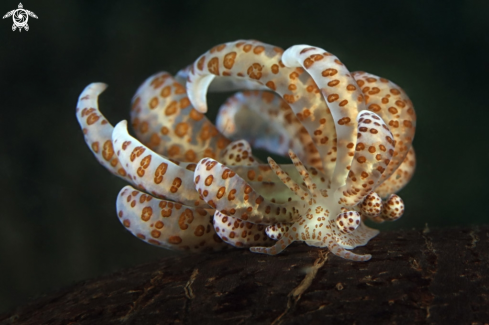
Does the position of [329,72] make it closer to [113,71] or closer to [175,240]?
[175,240]

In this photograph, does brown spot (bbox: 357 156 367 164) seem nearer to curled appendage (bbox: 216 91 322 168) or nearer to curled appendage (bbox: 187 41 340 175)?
curled appendage (bbox: 187 41 340 175)

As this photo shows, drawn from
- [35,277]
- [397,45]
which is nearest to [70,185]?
[35,277]

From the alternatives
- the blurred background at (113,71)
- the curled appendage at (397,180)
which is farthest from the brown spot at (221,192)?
the blurred background at (113,71)

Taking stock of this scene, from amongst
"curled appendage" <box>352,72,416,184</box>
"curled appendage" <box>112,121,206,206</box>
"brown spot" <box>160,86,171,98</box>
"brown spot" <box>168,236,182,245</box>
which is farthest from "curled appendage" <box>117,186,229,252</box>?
"curled appendage" <box>352,72,416,184</box>

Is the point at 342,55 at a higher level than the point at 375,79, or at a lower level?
higher

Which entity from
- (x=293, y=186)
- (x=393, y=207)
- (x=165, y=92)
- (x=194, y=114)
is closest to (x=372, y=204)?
(x=393, y=207)

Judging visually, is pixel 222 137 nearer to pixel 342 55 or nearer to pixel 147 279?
pixel 147 279

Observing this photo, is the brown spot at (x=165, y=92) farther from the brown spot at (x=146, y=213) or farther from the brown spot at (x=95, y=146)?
the brown spot at (x=146, y=213)
